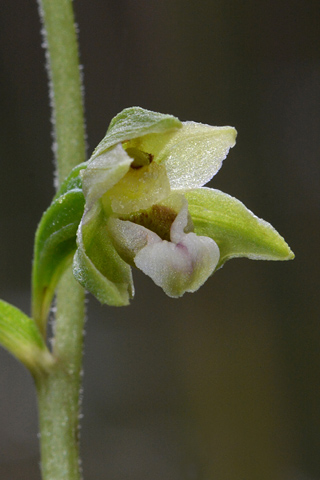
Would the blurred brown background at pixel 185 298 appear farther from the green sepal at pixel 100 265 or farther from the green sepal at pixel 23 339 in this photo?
the green sepal at pixel 100 265

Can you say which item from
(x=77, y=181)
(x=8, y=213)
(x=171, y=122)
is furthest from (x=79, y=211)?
(x=8, y=213)

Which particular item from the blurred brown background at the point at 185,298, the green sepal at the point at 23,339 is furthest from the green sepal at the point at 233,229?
the blurred brown background at the point at 185,298

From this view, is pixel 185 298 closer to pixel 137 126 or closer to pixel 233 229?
pixel 233 229

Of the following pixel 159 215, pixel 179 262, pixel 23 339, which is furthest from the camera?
pixel 23 339

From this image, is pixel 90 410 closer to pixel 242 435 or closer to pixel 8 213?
pixel 242 435

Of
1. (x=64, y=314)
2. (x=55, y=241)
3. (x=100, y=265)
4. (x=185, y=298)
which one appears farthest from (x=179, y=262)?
(x=185, y=298)

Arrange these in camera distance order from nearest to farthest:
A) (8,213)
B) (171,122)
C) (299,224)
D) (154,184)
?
(171,122) → (154,184) → (8,213) → (299,224)

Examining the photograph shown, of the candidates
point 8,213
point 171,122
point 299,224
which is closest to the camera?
point 171,122
